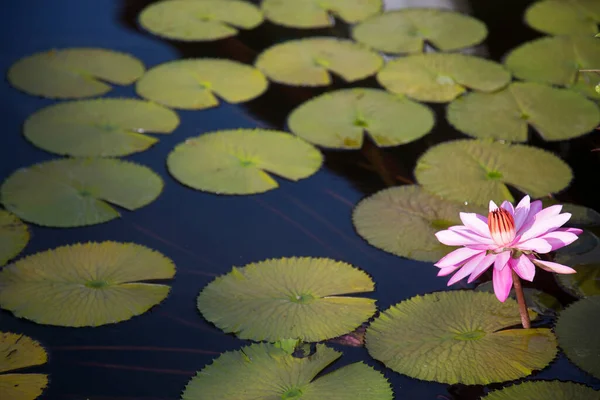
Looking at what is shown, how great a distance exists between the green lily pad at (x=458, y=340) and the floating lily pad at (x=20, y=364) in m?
0.76

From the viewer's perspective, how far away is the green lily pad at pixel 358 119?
9.22 feet

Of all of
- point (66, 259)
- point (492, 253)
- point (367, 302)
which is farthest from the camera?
point (66, 259)

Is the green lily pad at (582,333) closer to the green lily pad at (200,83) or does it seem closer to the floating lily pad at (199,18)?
the green lily pad at (200,83)

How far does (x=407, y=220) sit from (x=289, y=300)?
0.49m

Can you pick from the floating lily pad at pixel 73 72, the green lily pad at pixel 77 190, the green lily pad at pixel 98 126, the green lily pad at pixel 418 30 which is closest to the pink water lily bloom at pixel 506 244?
the green lily pad at pixel 77 190

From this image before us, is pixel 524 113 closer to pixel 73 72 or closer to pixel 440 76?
pixel 440 76

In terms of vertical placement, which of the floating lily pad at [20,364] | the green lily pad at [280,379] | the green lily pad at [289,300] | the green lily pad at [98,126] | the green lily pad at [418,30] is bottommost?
the floating lily pad at [20,364]

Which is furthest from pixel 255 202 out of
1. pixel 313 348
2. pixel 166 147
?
pixel 313 348

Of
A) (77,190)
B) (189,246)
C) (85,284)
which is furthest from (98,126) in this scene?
(85,284)

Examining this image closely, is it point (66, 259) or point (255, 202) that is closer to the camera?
point (66, 259)

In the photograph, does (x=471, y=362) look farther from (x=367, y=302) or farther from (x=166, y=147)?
(x=166, y=147)

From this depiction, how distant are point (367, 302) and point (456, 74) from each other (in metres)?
1.36

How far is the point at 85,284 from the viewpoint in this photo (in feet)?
7.13

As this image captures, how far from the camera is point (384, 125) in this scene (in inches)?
113
